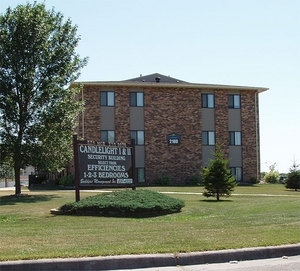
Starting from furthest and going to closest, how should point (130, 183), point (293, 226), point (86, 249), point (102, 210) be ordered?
point (130, 183)
point (102, 210)
point (293, 226)
point (86, 249)

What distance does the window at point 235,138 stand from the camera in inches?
1753

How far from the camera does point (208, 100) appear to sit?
43875mm

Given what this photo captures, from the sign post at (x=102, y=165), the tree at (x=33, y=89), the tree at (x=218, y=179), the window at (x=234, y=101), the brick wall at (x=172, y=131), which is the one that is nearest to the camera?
the sign post at (x=102, y=165)

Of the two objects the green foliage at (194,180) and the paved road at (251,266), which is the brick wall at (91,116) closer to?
the green foliage at (194,180)

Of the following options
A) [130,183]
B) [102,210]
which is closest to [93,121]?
[130,183]

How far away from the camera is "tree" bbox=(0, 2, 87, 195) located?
27.3 m

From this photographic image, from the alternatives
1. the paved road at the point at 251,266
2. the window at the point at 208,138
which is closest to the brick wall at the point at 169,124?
the window at the point at 208,138

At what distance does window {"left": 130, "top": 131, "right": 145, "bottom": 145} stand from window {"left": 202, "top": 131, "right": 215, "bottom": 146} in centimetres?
573

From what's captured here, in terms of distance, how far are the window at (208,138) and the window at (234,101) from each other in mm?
3176

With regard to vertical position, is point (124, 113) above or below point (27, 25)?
below

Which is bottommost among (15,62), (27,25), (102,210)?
(102,210)

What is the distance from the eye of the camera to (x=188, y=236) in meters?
10.0

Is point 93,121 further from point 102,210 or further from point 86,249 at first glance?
point 86,249

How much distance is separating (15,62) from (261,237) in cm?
2097
